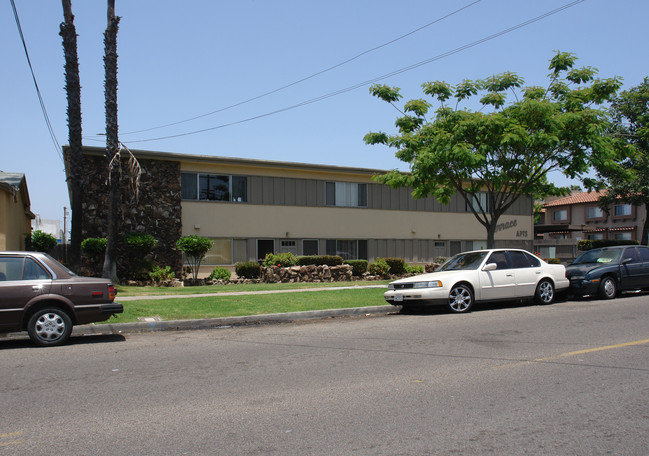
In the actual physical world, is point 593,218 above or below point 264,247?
above

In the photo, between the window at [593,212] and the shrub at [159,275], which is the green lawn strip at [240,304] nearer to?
the shrub at [159,275]

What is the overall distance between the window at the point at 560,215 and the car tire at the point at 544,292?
47.8 m

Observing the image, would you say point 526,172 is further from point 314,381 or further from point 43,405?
point 43,405

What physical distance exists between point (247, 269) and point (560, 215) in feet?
151

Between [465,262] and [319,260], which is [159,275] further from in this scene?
[465,262]

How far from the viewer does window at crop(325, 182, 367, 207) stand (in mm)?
27297

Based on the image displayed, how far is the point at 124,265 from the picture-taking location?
2209 cm

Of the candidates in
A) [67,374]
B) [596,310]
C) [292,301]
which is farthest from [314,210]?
[67,374]

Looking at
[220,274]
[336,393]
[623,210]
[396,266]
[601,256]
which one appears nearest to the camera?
[336,393]

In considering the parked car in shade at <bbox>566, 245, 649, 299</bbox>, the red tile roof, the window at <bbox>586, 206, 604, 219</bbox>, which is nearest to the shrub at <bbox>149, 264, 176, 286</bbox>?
the parked car in shade at <bbox>566, 245, 649, 299</bbox>

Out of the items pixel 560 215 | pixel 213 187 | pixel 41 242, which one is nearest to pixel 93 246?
pixel 41 242

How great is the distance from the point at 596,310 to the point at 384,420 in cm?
953

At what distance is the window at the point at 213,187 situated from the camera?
940 inches

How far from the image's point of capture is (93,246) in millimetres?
21109
